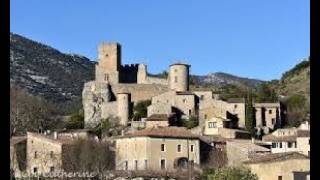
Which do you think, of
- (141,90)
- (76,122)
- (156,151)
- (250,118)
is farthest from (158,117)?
(76,122)

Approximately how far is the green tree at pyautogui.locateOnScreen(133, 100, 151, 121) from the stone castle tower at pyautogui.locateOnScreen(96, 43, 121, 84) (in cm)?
493

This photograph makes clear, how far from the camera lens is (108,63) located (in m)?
65.0

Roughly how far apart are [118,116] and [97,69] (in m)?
8.74

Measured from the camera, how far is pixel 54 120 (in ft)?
199

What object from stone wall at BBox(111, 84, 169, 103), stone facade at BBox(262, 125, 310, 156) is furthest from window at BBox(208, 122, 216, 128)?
stone wall at BBox(111, 84, 169, 103)

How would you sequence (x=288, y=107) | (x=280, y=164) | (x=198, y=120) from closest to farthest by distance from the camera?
(x=280, y=164) < (x=198, y=120) < (x=288, y=107)

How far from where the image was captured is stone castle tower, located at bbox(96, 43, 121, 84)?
63656 mm

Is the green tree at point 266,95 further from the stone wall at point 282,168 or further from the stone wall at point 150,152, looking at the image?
the stone wall at point 282,168

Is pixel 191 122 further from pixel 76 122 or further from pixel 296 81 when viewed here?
pixel 296 81

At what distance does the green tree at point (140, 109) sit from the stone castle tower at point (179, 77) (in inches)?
110

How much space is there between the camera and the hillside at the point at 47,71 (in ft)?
281

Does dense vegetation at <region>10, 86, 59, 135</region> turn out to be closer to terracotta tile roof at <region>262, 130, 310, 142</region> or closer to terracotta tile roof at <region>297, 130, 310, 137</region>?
terracotta tile roof at <region>262, 130, 310, 142</region>
